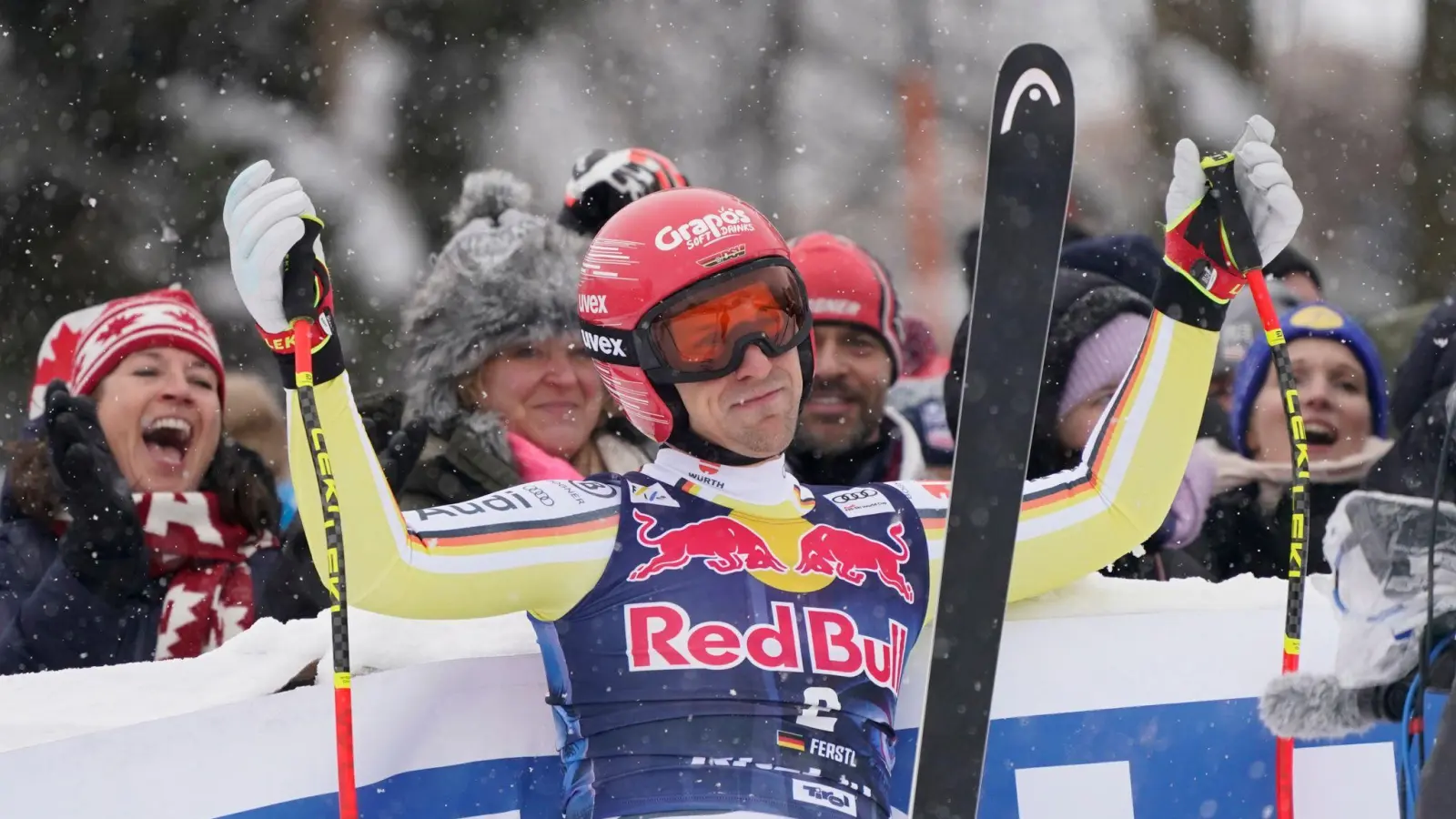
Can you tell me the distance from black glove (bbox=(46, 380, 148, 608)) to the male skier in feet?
3.72

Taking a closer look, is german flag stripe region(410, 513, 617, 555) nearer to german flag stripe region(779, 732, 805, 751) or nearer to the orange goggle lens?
the orange goggle lens

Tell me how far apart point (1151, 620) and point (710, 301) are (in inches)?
41.9

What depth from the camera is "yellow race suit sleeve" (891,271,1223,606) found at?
307cm

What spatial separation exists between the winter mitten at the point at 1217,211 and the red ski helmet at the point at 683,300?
66 centimetres

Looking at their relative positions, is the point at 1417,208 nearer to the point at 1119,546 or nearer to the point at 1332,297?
the point at 1332,297

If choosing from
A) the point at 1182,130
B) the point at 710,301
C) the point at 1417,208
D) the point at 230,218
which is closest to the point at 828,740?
the point at 710,301

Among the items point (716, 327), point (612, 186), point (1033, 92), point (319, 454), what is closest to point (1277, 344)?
point (1033, 92)

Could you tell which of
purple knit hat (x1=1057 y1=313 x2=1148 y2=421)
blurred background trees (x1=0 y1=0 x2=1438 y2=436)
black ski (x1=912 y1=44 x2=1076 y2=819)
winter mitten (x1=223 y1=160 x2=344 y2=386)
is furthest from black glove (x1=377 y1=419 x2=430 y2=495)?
blurred background trees (x1=0 y1=0 x2=1438 y2=436)

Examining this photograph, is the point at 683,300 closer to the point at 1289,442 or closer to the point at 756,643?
the point at 756,643

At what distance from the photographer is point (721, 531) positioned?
121 inches

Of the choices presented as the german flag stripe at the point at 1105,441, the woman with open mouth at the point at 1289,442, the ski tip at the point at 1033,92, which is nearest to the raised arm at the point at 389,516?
the german flag stripe at the point at 1105,441

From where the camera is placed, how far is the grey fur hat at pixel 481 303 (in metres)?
4.19

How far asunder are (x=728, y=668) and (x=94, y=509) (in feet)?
5.28

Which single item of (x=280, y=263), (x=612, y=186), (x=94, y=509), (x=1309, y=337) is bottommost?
(x=280, y=263)
